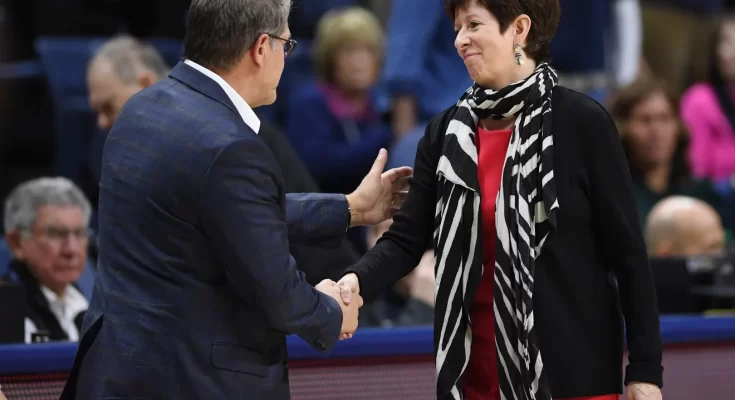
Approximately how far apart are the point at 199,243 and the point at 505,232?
714 millimetres

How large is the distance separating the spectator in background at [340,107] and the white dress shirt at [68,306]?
5.40 ft

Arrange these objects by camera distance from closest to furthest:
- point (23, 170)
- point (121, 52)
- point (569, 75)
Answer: point (121, 52) < point (569, 75) < point (23, 170)

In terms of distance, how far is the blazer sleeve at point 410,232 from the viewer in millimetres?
3082

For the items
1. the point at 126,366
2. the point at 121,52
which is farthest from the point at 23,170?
the point at 126,366

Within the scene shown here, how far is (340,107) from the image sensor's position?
20.7ft

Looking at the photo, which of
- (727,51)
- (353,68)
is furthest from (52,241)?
(727,51)

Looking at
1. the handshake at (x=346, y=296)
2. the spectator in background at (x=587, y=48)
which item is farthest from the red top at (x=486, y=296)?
the spectator in background at (x=587, y=48)

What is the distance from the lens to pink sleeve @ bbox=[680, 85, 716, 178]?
7148 millimetres

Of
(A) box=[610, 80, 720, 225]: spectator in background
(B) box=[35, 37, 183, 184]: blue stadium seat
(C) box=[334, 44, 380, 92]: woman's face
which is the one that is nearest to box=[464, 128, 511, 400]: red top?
(C) box=[334, 44, 380, 92]: woman's face

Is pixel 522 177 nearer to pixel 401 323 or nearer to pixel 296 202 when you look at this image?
pixel 296 202

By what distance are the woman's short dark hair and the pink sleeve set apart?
173 inches

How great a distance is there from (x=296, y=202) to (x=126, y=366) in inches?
31.5

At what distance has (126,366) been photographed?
2.74 m

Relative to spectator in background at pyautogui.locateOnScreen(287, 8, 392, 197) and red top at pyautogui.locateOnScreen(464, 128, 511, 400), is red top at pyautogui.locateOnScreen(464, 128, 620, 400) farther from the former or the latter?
spectator in background at pyautogui.locateOnScreen(287, 8, 392, 197)
